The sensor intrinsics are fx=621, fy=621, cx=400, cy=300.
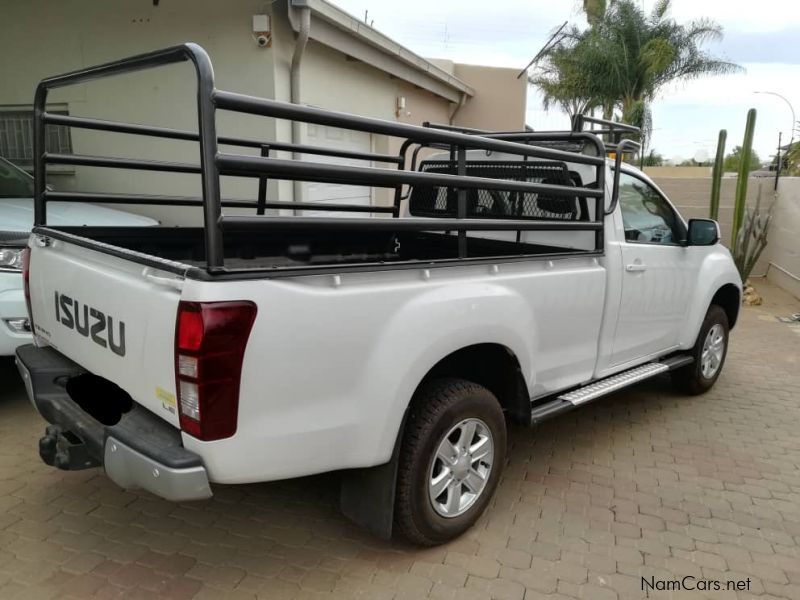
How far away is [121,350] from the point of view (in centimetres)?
237

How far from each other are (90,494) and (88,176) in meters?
5.38

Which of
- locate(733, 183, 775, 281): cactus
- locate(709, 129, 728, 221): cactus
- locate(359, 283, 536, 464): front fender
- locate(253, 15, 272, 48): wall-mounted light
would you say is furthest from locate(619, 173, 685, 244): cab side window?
locate(709, 129, 728, 221): cactus

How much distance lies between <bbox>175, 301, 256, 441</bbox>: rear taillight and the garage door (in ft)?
17.7

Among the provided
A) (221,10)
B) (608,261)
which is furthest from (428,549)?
(221,10)

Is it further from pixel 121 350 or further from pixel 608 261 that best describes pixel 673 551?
pixel 121 350

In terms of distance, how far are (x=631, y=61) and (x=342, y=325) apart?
20.7 meters

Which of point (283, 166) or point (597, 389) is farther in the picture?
point (597, 389)

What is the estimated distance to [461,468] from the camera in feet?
9.39

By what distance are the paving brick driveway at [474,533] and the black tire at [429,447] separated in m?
0.14

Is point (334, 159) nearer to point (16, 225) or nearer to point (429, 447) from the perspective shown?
point (16, 225)

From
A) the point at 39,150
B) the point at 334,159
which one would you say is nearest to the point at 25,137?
the point at 334,159

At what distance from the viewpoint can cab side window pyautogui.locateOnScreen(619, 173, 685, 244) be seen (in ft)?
13.0

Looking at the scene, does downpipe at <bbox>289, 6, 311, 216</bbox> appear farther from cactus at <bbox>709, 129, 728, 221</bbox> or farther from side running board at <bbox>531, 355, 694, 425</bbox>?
cactus at <bbox>709, 129, 728, 221</bbox>

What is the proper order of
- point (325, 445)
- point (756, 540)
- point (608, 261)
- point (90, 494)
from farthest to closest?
point (608, 261) < point (90, 494) < point (756, 540) < point (325, 445)
